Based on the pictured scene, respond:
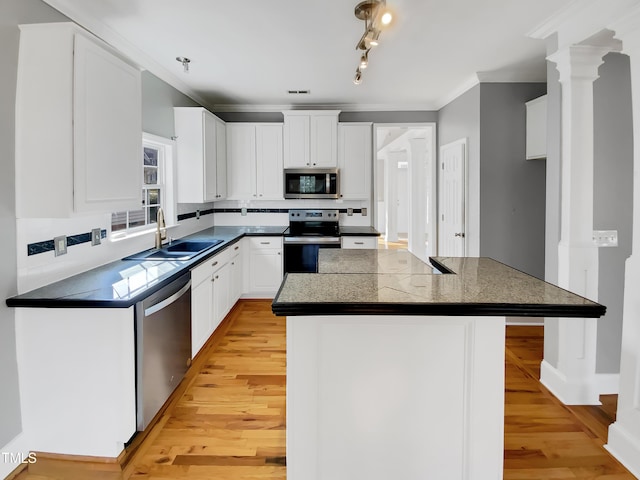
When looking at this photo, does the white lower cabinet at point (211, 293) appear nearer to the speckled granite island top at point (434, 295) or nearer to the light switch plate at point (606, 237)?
the speckled granite island top at point (434, 295)

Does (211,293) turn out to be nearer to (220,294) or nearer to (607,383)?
(220,294)

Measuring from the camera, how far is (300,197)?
17.0 ft

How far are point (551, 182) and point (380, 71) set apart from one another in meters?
1.96

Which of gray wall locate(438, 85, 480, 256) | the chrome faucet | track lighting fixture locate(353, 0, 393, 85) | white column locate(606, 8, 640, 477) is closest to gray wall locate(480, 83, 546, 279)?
gray wall locate(438, 85, 480, 256)

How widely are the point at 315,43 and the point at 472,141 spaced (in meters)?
2.09

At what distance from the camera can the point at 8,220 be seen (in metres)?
2.01

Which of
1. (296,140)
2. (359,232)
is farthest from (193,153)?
(359,232)

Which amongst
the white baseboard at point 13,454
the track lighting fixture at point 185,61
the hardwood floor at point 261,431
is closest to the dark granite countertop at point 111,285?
the white baseboard at point 13,454

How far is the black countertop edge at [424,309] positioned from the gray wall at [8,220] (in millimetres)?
1538

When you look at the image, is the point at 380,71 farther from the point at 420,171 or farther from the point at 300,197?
the point at 420,171

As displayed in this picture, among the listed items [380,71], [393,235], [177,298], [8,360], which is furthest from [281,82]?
[393,235]

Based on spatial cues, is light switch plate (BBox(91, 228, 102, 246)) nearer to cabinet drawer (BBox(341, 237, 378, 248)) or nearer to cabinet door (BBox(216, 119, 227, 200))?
cabinet door (BBox(216, 119, 227, 200))

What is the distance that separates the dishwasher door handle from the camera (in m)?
2.24

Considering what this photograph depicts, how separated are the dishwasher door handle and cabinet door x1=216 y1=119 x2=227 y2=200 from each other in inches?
87.4
